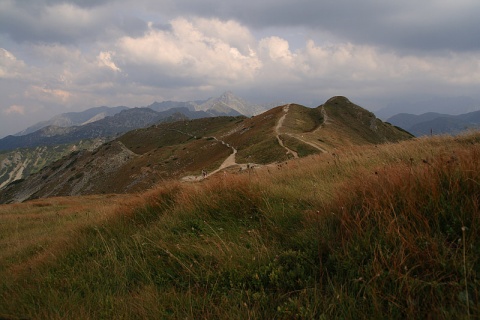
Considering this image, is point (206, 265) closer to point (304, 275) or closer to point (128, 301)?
point (128, 301)

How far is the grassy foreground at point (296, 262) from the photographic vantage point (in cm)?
249

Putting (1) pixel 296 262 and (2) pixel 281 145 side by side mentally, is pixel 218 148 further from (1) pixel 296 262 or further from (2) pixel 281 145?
(1) pixel 296 262

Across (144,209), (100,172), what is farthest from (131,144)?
(144,209)

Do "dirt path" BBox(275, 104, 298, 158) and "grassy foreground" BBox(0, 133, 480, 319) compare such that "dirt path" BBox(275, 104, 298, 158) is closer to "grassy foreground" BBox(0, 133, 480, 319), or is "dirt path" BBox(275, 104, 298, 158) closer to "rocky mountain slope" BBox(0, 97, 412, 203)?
"rocky mountain slope" BBox(0, 97, 412, 203)

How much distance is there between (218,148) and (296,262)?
58210mm

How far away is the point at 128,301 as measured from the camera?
10.8 ft

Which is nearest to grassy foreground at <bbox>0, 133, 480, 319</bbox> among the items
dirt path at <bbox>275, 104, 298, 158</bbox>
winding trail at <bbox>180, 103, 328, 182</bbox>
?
winding trail at <bbox>180, 103, 328, 182</bbox>

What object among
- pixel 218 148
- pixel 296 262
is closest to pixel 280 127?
pixel 218 148

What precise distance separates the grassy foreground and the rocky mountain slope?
28.9 m

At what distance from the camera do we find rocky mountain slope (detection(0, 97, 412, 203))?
140 ft

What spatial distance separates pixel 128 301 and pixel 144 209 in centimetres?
342

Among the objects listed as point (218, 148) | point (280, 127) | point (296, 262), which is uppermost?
point (280, 127)

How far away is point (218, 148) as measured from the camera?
6106cm

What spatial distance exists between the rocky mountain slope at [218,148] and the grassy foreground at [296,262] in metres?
28.9
